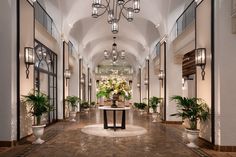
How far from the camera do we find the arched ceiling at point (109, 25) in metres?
10.2

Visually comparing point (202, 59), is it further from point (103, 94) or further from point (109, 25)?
point (109, 25)

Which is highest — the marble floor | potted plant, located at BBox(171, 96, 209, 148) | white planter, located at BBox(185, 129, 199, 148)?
potted plant, located at BBox(171, 96, 209, 148)

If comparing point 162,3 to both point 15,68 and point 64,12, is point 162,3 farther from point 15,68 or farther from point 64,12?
point 15,68

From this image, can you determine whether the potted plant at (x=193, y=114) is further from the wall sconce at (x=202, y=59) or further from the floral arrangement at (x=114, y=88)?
the floral arrangement at (x=114, y=88)

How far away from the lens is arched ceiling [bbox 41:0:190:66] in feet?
33.5

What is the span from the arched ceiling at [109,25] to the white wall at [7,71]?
4174mm

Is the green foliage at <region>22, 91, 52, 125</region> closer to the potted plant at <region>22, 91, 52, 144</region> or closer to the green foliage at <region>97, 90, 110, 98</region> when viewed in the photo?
the potted plant at <region>22, 91, 52, 144</region>

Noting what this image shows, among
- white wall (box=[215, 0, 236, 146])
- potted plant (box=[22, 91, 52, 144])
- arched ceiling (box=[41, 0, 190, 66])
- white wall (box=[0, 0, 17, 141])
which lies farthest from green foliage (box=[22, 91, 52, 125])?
arched ceiling (box=[41, 0, 190, 66])

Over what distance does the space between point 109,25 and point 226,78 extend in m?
10.5

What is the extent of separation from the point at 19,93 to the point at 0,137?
1.10 meters

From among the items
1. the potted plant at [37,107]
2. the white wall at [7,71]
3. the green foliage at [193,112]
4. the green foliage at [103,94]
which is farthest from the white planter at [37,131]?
the green foliage at [193,112]

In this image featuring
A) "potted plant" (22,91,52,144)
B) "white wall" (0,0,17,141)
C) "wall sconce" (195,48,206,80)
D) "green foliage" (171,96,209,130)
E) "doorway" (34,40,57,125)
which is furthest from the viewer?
"doorway" (34,40,57,125)

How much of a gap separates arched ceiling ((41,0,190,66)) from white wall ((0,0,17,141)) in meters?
4.17

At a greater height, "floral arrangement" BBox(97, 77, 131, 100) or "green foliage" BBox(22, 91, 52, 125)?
"floral arrangement" BBox(97, 77, 131, 100)
